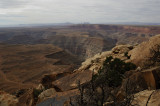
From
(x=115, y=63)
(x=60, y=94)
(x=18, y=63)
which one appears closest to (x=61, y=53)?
(x=18, y=63)

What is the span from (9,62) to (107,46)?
2203 inches

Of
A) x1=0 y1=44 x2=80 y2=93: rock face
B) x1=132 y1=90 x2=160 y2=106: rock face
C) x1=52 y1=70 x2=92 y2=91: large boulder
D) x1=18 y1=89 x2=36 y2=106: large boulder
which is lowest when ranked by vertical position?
x1=0 y1=44 x2=80 y2=93: rock face

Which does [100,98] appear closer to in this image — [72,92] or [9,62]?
[72,92]

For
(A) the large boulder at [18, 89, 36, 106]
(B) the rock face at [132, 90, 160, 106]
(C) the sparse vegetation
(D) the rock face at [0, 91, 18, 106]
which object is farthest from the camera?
(A) the large boulder at [18, 89, 36, 106]

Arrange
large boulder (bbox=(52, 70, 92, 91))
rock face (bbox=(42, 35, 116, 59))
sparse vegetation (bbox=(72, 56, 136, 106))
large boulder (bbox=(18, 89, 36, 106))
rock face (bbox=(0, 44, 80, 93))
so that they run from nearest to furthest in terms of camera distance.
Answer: sparse vegetation (bbox=(72, 56, 136, 106)) → large boulder (bbox=(18, 89, 36, 106)) → large boulder (bbox=(52, 70, 92, 91)) → rock face (bbox=(0, 44, 80, 93)) → rock face (bbox=(42, 35, 116, 59))

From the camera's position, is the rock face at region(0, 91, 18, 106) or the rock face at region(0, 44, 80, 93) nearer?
the rock face at region(0, 91, 18, 106)

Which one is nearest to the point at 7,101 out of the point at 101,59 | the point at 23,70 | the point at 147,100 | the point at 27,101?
the point at 27,101

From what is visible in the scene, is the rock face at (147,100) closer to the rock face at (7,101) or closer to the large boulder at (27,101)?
the large boulder at (27,101)

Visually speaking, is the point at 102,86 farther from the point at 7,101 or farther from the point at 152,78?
the point at 7,101

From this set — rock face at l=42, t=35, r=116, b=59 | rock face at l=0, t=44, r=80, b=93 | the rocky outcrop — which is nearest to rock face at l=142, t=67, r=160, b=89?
the rocky outcrop

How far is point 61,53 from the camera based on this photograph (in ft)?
188

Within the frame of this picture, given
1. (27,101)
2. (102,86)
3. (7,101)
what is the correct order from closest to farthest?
(102,86)
(7,101)
(27,101)

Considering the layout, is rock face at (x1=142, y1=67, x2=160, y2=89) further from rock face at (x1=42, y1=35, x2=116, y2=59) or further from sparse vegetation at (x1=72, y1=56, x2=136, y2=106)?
rock face at (x1=42, y1=35, x2=116, y2=59)

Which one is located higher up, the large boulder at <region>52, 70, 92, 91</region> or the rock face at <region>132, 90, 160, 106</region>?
the rock face at <region>132, 90, 160, 106</region>
